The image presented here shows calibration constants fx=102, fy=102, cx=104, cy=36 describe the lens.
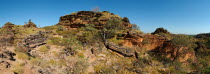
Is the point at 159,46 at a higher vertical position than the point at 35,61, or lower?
higher

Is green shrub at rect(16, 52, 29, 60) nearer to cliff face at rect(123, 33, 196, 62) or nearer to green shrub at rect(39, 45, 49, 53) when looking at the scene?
green shrub at rect(39, 45, 49, 53)

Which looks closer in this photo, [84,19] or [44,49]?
[44,49]

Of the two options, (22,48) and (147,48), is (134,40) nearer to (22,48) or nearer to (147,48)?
(147,48)

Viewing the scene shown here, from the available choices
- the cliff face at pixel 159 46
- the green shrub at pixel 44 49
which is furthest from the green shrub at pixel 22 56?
the cliff face at pixel 159 46

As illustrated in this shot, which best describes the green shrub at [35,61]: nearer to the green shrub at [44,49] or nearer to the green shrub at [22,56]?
the green shrub at [22,56]

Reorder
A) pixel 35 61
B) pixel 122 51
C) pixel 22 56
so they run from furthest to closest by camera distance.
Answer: pixel 122 51
pixel 35 61
pixel 22 56

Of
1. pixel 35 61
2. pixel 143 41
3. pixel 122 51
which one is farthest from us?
pixel 143 41

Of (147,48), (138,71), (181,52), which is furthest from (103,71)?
(181,52)

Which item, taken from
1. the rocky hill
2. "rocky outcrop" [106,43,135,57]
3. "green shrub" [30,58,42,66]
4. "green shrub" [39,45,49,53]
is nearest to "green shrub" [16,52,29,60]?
the rocky hill

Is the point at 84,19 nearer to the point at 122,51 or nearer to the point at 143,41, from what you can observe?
the point at 122,51

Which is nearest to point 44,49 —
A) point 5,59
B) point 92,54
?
point 5,59

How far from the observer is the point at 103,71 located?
16.7 metres

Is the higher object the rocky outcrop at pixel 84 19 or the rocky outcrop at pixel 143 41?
the rocky outcrop at pixel 84 19

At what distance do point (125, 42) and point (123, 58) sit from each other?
632 cm
